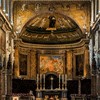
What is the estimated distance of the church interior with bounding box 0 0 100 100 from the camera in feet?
123

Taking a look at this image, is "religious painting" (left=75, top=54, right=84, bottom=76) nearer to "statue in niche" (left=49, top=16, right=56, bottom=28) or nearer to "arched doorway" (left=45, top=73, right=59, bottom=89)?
"arched doorway" (left=45, top=73, right=59, bottom=89)

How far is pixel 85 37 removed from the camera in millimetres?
44406

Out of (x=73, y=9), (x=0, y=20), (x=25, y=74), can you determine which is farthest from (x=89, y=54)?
(x=0, y=20)

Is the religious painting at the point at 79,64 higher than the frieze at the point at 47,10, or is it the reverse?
the frieze at the point at 47,10

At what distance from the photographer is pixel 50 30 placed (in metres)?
49.8

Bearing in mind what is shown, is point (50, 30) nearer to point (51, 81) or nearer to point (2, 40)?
point (51, 81)

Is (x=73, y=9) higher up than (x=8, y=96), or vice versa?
(x=73, y=9)

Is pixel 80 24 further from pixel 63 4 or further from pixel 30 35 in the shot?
pixel 30 35

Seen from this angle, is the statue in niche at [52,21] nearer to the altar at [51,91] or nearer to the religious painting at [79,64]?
the religious painting at [79,64]

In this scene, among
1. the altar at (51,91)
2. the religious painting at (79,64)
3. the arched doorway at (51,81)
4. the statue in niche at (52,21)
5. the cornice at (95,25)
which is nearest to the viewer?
the cornice at (95,25)

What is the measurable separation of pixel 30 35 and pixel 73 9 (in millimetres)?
7953

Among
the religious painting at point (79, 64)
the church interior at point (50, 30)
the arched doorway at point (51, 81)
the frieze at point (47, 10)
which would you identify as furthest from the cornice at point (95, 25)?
the arched doorway at point (51, 81)

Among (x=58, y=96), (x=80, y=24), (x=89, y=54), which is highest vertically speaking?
(x=80, y=24)

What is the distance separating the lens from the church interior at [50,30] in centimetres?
3762
